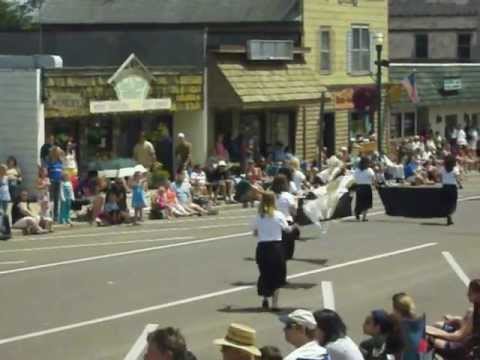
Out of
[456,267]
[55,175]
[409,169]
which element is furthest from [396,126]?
[456,267]

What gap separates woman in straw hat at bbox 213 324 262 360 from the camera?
8969 mm

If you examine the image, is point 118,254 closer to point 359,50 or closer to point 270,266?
point 270,266

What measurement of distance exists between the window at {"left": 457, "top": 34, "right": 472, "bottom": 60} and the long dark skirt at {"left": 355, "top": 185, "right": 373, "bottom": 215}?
143 ft

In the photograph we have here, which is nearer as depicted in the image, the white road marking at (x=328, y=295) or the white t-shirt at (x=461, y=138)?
the white road marking at (x=328, y=295)

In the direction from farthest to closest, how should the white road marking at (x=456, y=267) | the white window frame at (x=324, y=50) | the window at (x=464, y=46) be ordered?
the window at (x=464, y=46) → the white window frame at (x=324, y=50) → the white road marking at (x=456, y=267)

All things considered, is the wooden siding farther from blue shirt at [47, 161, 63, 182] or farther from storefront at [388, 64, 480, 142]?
blue shirt at [47, 161, 63, 182]

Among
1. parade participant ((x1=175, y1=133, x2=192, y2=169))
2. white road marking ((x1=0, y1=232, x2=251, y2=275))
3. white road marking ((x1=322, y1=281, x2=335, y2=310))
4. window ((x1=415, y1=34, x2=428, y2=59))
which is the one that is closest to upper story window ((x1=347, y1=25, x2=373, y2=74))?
parade participant ((x1=175, y1=133, x2=192, y2=169))

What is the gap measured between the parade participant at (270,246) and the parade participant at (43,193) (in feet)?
34.7

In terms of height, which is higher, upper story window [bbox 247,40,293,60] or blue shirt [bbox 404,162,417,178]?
upper story window [bbox 247,40,293,60]

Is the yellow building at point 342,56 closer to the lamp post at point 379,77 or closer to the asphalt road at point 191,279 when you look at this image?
the lamp post at point 379,77

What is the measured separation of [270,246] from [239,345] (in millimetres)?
9908

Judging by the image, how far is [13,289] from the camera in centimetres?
2106

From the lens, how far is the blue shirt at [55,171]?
3128 cm

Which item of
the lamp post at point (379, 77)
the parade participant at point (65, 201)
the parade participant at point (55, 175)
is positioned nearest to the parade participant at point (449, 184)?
the parade participant at point (65, 201)
